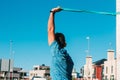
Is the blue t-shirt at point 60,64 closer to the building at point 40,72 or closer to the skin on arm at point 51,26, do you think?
the skin on arm at point 51,26

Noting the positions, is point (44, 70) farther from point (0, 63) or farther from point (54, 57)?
point (54, 57)

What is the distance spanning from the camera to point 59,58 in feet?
17.6

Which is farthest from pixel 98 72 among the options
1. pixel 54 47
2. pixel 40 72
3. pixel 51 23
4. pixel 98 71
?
pixel 54 47

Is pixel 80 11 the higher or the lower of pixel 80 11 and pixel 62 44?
the higher

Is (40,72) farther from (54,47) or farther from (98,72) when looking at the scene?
(54,47)

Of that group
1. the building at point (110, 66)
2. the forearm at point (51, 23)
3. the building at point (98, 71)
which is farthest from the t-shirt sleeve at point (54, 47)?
the building at point (98, 71)

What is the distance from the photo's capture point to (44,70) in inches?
5325

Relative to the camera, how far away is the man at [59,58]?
5.34 m

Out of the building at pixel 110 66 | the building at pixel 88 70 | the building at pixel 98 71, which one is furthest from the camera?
the building at pixel 98 71

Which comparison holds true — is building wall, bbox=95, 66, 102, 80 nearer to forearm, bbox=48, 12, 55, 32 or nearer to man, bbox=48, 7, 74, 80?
forearm, bbox=48, 12, 55, 32

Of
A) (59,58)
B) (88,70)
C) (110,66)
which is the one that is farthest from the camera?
(88,70)

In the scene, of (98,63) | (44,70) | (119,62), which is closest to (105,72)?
(98,63)

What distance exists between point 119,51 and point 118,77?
510 millimetres

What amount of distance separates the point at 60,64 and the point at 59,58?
0.22ft
